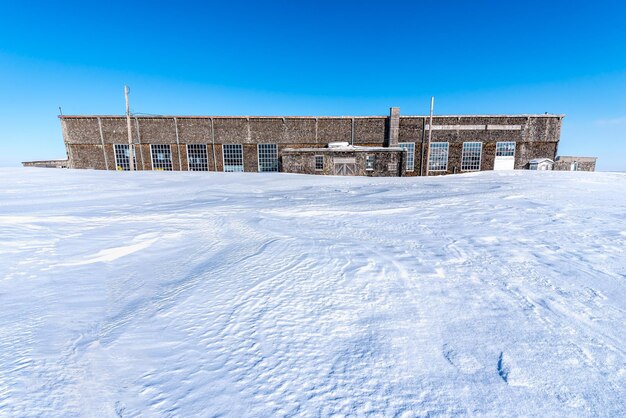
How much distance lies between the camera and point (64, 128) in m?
23.2

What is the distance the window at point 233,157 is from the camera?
2397 centimetres

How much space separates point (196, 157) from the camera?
23969 millimetres

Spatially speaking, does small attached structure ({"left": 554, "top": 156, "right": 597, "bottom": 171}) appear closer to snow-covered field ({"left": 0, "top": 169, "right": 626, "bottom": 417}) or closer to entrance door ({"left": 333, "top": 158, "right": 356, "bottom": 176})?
entrance door ({"left": 333, "top": 158, "right": 356, "bottom": 176})

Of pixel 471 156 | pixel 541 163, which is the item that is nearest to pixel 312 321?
pixel 471 156

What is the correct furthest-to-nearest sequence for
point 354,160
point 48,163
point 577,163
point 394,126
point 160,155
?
point 48,163 → point 577,163 → point 160,155 → point 394,126 → point 354,160

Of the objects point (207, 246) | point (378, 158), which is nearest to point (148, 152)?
point (378, 158)

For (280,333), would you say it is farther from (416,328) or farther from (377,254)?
(377,254)

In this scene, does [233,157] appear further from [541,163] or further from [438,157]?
[541,163]

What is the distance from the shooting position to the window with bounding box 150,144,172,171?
2366cm

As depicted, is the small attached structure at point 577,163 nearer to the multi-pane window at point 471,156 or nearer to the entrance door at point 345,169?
the multi-pane window at point 471,156

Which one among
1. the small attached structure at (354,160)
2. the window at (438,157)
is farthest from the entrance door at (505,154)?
the small attached structure at (354,160)

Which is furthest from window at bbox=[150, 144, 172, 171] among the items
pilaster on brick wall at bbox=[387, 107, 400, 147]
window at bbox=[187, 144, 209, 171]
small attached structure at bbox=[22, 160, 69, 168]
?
pilaster on brick wall at bbox=[387, 107, 400, 147]

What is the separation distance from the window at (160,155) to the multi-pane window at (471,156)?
26.6 meters

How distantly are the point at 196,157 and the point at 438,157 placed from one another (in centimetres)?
2209
